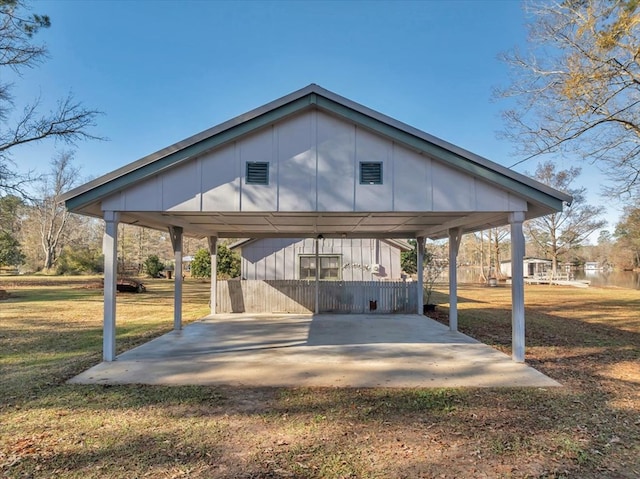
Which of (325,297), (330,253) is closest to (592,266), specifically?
(330,253)

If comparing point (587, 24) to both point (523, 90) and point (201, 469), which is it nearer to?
point (523, 90)

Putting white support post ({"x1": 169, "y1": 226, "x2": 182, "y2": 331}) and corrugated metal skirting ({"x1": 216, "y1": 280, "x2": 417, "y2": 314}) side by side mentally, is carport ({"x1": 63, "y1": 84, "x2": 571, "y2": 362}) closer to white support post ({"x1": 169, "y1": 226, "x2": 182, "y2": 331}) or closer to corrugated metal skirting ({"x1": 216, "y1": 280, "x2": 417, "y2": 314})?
white support post ({"x1": 169, "y1": 226, "x2": 182, "y2": 331})

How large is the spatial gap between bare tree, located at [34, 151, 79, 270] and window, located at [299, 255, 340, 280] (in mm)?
30236

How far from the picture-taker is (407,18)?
45.0 feet

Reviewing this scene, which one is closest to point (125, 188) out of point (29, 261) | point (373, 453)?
point (373, 453)

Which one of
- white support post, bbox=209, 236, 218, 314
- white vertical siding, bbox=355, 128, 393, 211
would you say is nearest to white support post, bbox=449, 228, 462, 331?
white vertical siding, bbox=355, 128, 393, 211

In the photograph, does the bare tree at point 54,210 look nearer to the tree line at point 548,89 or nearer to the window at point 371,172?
the tree line at point 548,89

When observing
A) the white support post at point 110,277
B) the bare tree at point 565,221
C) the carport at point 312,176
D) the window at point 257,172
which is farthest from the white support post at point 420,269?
the bare tree at point 565,221

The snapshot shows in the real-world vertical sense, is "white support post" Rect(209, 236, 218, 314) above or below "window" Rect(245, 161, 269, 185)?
below

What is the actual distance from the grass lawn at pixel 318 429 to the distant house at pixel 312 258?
1116cm

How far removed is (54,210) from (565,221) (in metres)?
53.1

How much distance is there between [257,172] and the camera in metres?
6.41

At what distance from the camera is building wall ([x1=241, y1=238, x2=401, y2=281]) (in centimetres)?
1766

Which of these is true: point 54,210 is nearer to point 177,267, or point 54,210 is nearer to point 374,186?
point 177,267
